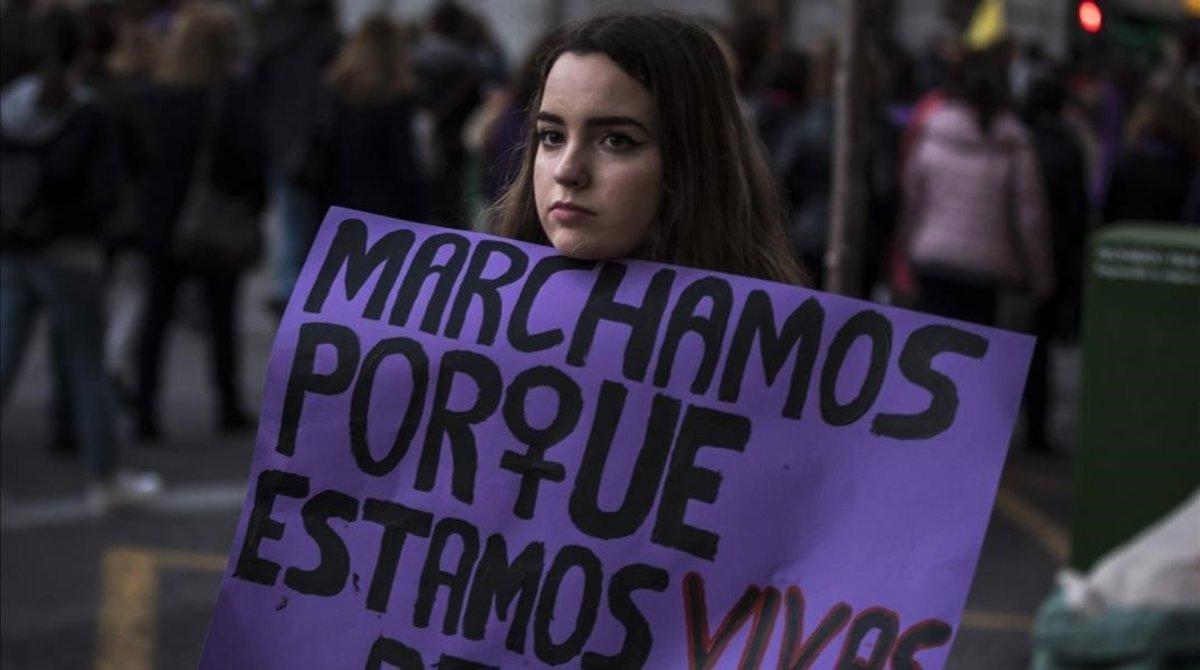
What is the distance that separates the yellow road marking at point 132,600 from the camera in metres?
5.61

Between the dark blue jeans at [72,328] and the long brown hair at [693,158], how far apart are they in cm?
486

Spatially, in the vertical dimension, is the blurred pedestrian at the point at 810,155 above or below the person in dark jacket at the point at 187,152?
above

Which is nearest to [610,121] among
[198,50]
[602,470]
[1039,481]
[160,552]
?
[602,470]


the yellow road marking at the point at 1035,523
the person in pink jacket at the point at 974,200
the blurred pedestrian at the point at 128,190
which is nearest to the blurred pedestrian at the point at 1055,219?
the person in pink jacket at the point at 974,200

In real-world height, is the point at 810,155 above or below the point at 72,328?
above

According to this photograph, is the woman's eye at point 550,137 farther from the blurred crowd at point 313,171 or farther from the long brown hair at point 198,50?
the long brown hair at point 198,50

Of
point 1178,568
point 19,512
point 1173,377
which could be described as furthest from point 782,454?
point 19,512

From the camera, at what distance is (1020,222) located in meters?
8.52

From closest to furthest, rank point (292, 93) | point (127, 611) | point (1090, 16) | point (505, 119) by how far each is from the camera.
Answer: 1. point (1090, 16)
2. point (127, 611)
3. point (505, 119)
4. point (292, 93)

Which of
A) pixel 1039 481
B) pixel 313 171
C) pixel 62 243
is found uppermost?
pixel 313 171

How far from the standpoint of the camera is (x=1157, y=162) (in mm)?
9133

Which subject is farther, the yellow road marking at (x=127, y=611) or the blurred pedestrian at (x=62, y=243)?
the blurred pedestrian at (x=62, y=243)

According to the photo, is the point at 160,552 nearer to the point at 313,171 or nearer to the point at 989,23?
the point at 313,171

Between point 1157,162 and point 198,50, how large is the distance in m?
4.14
